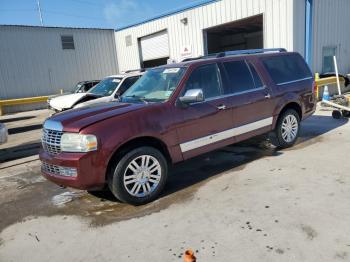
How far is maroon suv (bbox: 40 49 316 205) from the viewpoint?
4043 mm

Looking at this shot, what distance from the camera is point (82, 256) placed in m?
3.31

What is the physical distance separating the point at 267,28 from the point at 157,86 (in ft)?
30.9

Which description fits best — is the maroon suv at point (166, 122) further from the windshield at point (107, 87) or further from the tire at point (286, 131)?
the windshield at point (107, 87)

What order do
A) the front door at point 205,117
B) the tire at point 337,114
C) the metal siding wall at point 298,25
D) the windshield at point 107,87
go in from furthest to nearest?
the metal siding wall at point 298,25
the windshield at point 107,87
the tire at point 337,114
the front door at point 205,117

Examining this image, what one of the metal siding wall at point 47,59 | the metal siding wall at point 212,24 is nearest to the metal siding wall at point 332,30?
the metal siding wall at point 212,24

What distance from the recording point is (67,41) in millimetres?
23672

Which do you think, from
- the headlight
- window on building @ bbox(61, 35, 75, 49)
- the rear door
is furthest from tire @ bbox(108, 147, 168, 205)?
window on building @ bbox(61, 35, 75, 49)

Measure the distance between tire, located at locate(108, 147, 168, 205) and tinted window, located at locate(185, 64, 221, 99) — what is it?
1.19 metres

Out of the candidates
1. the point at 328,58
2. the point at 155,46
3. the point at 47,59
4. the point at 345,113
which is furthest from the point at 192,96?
the point at 47,59

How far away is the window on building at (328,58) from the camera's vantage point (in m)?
14.3

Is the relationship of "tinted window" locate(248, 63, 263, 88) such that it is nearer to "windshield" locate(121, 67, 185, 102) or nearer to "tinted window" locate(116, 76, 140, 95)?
"windshield" locate(121, 67, 185, 102)

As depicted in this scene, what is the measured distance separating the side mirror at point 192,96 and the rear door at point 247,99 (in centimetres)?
86

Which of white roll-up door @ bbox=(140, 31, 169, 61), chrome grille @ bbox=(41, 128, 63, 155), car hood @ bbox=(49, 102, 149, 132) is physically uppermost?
white roll-up door @ bbox=(140, 31, 169, 61)

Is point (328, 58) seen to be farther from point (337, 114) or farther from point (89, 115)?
point (89, 115)
